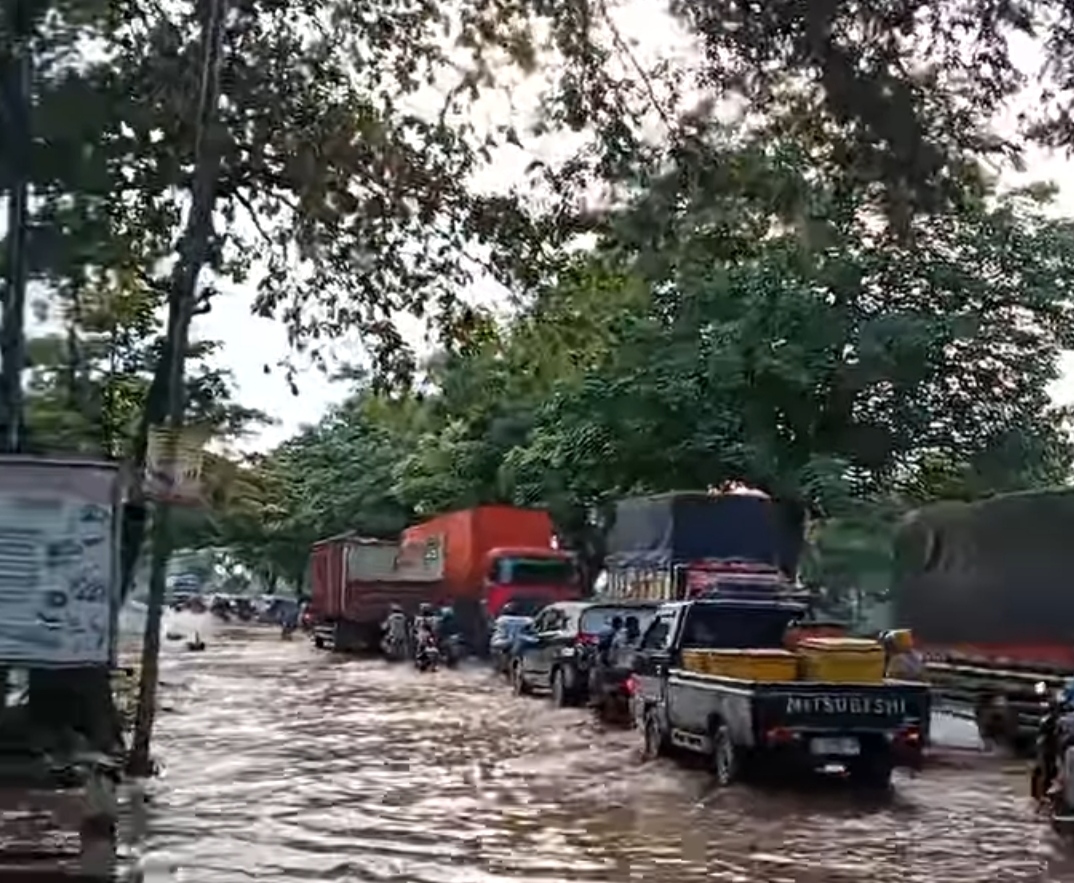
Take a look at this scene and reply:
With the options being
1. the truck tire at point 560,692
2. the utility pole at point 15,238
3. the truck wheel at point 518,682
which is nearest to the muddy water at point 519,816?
the utility pole at point 15,238

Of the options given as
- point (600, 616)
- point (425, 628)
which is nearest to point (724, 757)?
point (600, 616)

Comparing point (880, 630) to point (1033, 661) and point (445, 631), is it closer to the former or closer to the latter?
point (1033, 661)

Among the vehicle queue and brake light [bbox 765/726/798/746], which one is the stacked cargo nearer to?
the vehicle queue

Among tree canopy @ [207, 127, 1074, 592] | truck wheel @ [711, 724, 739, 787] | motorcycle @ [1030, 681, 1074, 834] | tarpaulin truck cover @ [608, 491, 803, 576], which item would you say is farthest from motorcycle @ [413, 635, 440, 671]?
motorcycle @ [1030, 681, 1074, 834]

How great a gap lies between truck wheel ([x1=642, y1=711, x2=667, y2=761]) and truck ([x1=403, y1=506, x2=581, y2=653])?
62.0 feet

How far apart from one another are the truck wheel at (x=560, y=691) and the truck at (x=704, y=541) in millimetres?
2675

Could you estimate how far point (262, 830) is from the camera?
1393 cm

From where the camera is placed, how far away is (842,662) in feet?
57.5

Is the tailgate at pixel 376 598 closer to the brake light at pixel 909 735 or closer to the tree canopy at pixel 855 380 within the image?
the tree canopy at pixel 855 380

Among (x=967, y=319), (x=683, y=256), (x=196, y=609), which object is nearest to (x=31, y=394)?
(x=683, y=256)

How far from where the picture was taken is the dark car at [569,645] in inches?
1087

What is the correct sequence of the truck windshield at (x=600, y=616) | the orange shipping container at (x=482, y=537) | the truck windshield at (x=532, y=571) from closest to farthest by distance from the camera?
the truck windshield at (x=600, y=616)
the truck windshield at (x=532, y=571)
the orange shipping container at (x=482, y=537)

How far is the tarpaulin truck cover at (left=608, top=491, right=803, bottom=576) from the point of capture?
1259 inches

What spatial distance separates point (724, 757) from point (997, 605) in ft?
21.4
